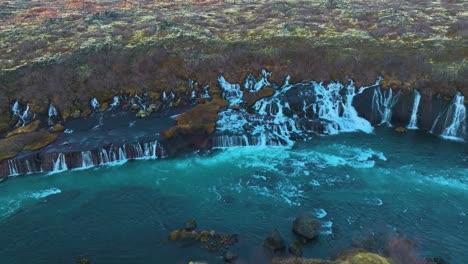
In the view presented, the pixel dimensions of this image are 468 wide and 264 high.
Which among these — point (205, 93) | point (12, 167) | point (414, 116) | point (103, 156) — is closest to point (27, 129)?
point (12, 167)

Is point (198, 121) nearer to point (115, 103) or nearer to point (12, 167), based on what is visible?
point (115, 103)

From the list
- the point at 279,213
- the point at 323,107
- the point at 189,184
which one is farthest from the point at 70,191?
the point at 323,107

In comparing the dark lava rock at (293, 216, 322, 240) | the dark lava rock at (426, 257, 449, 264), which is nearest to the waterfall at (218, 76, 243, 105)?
the dark lava rock at (293, 216, 322, 240)

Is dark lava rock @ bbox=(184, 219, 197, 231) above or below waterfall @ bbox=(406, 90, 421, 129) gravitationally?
below

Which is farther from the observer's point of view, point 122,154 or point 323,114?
point 323,114

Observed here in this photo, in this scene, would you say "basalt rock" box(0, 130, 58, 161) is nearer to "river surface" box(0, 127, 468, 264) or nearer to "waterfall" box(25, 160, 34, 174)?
"waterfall" box(25, 160, 34, 174)

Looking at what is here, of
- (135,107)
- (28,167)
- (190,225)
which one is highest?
(135,107)

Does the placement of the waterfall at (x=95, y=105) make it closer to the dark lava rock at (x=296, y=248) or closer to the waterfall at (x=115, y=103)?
the waterfall at (x=115, y=103)
